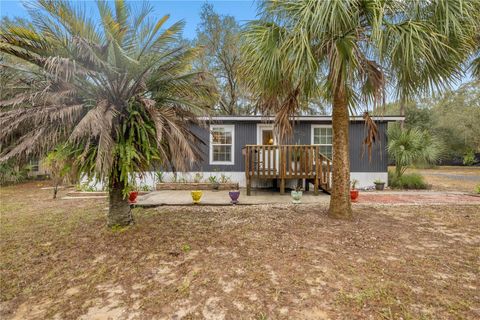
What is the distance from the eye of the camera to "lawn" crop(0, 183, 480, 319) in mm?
2209

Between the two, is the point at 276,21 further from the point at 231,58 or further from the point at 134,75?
the point at 231,58

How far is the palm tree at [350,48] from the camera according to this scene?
3.61m

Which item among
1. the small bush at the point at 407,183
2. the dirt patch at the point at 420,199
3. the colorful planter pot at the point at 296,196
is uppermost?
the small bush at the point at 407,183

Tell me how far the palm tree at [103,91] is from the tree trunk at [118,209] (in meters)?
0.02

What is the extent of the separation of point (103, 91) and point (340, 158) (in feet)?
14.4

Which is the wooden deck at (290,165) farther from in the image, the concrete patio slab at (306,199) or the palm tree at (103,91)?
the palm tree at (103,91)

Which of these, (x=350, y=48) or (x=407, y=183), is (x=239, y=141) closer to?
(x=350, y=48)

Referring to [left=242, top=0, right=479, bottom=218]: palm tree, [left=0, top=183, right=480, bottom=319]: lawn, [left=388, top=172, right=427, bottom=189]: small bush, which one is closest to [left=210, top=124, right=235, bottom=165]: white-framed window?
[left=0, top=183, right=480, bottom=319]: lawn

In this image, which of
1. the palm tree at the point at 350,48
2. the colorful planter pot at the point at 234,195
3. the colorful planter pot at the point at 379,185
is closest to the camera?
the palm tree at the point at 350,48

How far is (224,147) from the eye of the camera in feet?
30.4

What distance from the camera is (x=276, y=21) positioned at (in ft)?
14.1

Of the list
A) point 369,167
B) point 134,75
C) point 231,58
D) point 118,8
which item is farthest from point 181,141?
point 231,58

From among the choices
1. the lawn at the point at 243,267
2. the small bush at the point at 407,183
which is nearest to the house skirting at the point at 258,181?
the small bush at the point at 407,183

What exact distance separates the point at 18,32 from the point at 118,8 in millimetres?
1414
